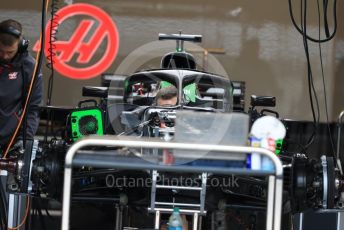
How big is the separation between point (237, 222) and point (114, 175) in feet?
8.53

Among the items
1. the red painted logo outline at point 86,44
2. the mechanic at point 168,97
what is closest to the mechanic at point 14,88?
the mechanic at point 168,97

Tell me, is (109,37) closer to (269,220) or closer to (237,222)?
(237,222)

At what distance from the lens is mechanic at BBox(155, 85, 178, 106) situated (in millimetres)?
5051

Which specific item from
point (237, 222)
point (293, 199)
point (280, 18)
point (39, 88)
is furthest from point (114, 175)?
point (280, 18)

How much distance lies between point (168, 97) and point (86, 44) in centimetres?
408

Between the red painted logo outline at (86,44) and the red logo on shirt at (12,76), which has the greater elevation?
the red painted logo outline at (86,44)

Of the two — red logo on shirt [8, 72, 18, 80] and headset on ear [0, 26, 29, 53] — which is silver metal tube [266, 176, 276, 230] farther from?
red logo on shirt [8, 72, 18, 80]

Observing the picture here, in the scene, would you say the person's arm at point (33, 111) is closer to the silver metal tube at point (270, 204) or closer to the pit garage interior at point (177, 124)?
the pit garage interior at point (177, 124)

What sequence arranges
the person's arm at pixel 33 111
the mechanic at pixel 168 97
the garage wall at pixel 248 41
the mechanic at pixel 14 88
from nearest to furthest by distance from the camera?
the mechanic at pixel 168 97, the mechanic at pixel 14 88, the person's arm at pixel 33 111, the garage wall at pixel 248 41

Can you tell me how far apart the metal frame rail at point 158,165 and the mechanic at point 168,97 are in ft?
5.92

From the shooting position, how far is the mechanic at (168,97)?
5051 millimetres

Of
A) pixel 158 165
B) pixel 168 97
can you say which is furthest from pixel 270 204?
pixel 168 97

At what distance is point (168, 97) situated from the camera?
5062mm

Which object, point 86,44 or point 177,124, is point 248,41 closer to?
point 86,44
